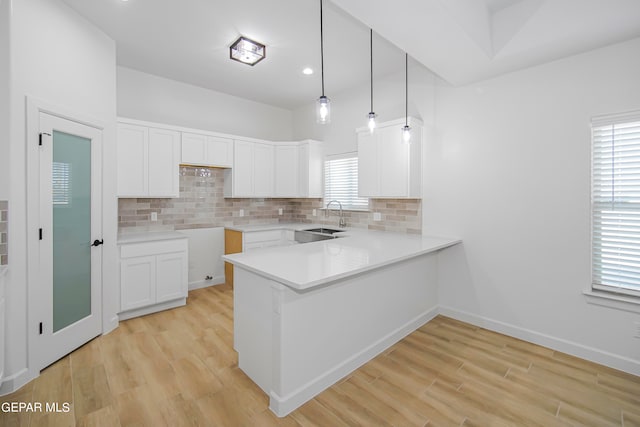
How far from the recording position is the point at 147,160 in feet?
11.8

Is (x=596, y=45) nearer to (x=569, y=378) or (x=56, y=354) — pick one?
(x=569, y=378)

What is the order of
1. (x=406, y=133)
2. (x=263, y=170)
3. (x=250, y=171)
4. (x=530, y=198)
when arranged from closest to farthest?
1. (x=530, y=198)
2. (x=406, y=133)
3. (x=250, y=171)
4. (x=263, y=170)

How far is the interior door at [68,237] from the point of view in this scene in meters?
2.36

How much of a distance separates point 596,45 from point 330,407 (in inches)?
137

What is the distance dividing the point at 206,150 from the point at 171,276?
1760mm

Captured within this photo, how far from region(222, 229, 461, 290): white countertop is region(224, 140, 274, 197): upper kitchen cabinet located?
202 cm

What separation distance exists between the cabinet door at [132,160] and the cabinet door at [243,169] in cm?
121

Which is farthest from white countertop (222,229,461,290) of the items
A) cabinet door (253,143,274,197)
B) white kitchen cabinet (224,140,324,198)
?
cabinet door (253,143,274,197)

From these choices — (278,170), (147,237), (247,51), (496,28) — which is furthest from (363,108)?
(147,237)

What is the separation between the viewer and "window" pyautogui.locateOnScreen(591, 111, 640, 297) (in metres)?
2.33

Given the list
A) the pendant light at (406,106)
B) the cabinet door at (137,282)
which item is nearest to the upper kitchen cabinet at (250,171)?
the cabinet door at (137,282)

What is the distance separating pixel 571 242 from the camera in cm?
262

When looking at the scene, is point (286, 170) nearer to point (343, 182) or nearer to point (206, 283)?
point (343, 182)

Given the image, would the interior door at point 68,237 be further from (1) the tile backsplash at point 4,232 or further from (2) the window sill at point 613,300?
(2) the window sill at point 613,300
